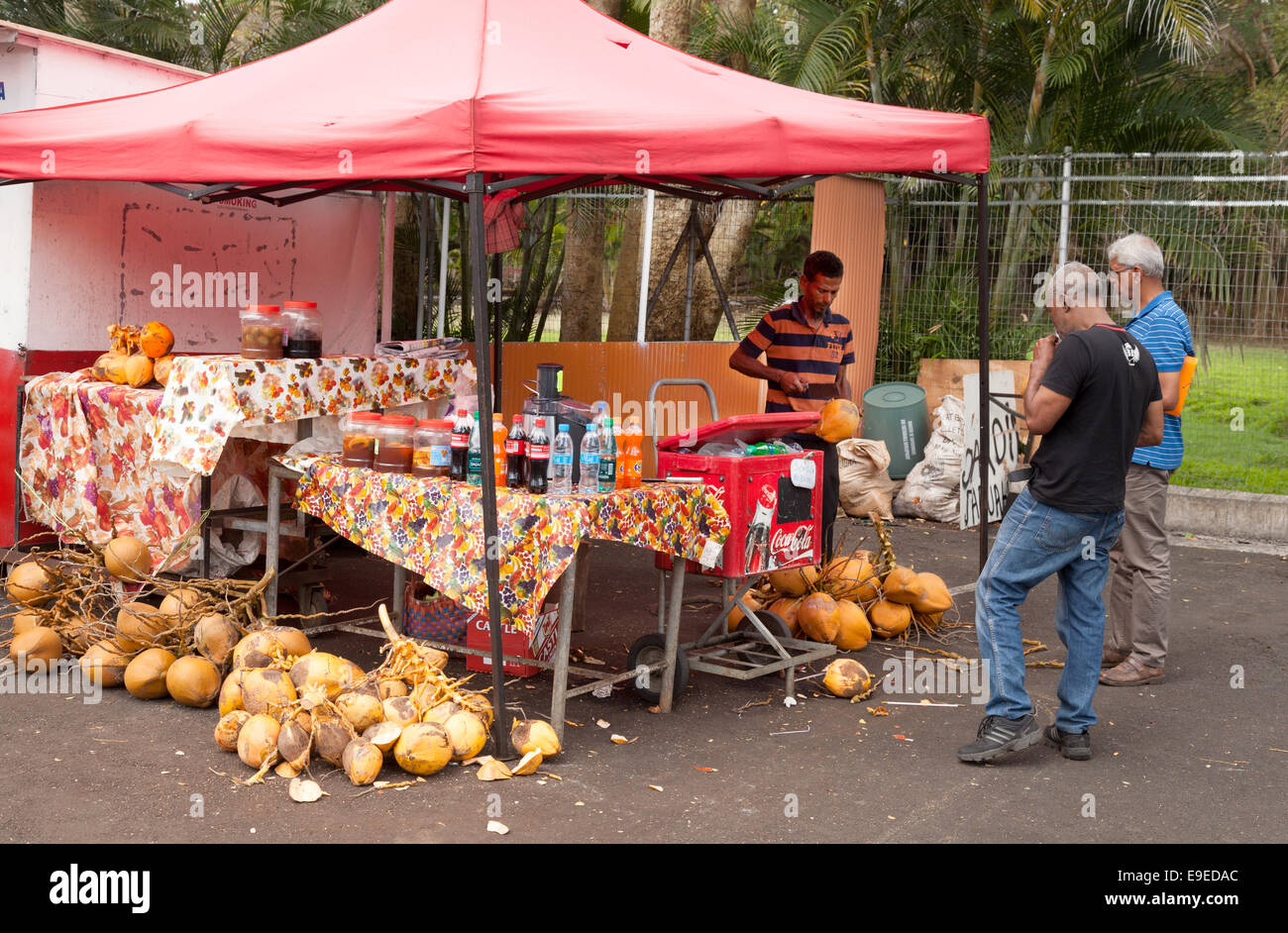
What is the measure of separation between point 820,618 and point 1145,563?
5.19 ft

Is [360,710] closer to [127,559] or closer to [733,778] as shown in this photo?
[733,778]

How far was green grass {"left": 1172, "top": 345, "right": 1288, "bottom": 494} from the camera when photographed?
10.8 meters

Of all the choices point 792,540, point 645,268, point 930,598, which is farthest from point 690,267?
point 792,540

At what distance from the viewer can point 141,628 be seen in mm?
5504

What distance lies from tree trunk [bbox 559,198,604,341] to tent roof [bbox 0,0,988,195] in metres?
5.41

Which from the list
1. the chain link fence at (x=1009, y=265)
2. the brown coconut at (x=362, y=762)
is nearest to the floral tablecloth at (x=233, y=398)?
the brown coconut at (x=362, y=762)

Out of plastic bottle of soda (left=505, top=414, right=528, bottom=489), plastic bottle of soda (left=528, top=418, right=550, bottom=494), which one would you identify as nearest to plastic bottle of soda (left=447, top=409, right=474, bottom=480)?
plastic bottle of soda (left=505, top=414, right=528, bottom=489)

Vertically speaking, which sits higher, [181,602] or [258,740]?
[181,602]

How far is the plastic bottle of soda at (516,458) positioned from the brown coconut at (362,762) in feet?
3.78

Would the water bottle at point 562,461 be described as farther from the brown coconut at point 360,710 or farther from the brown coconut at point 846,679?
the brown coconut at point 846,679

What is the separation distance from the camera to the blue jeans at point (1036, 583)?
4.78 metres

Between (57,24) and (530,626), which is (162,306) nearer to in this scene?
(530,626)

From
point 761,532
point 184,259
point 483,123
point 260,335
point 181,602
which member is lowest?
point 181,602

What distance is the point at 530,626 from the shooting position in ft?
15.2
